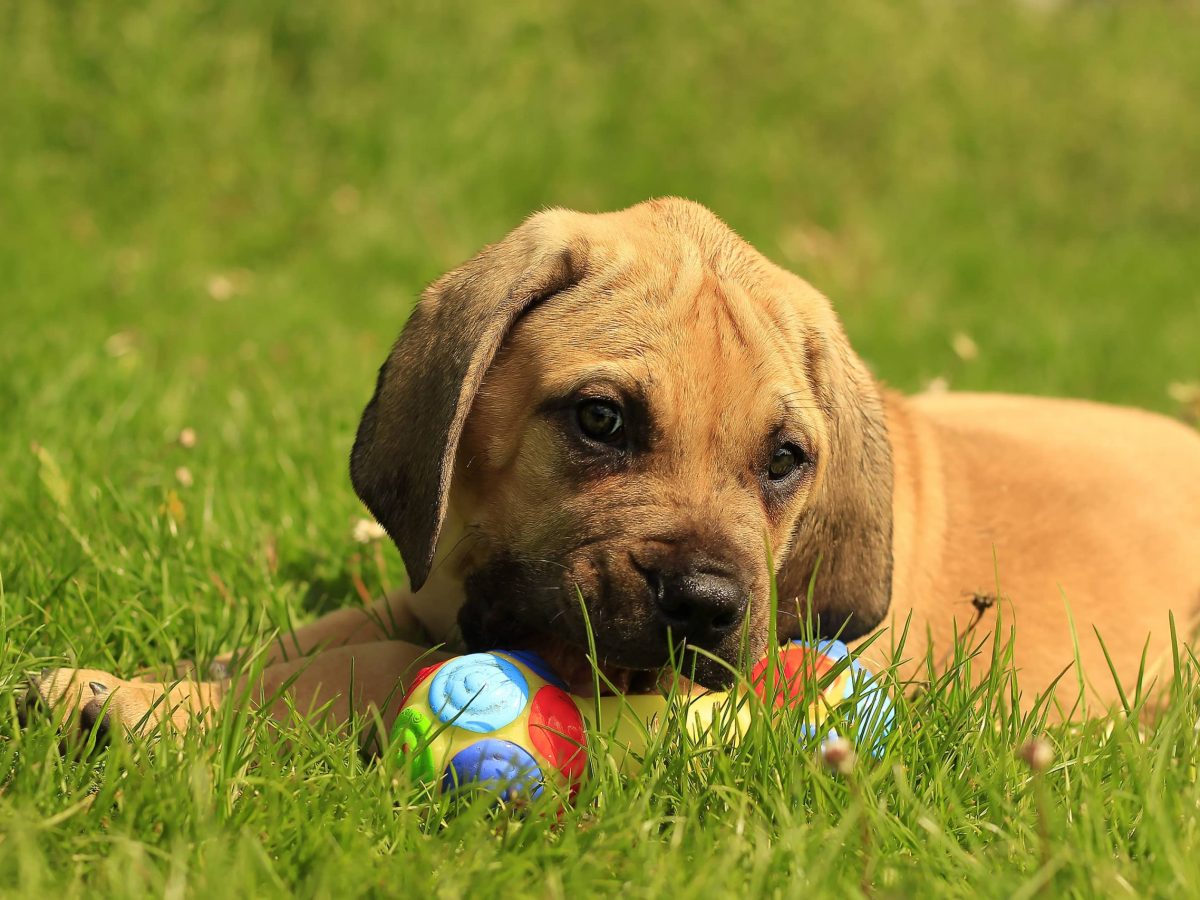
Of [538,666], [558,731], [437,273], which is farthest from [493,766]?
[437,273]

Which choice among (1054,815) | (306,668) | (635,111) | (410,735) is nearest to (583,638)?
(410,735)

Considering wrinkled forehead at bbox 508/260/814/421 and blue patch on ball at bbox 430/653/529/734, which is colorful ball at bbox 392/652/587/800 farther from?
wrinkled forehead at bbox 508/260/814/421

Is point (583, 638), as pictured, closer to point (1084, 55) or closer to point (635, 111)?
point (635, 111)

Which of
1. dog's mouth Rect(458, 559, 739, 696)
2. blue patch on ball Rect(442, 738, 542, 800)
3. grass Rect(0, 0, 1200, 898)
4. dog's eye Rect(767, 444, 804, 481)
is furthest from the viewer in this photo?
dog's eye Rect(767, 444, 804, 481)

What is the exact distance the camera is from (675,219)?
3783 mm

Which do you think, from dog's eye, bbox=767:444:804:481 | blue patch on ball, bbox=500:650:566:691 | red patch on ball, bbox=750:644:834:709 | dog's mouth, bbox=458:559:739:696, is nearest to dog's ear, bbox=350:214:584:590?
dog's mouth, bbox=458:559:739:696

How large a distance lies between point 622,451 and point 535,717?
2.25ft

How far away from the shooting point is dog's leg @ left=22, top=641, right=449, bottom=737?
2.85 meters

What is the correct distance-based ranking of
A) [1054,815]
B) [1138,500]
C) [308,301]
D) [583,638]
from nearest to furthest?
[1054,815] < [583,638] < [1138,500] < [308,301]

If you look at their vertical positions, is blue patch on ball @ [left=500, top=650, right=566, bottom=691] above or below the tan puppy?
below

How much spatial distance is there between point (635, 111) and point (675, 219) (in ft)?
25.8

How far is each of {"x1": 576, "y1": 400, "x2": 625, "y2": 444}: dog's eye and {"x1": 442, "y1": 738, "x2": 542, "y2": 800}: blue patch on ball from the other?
79 centimetres

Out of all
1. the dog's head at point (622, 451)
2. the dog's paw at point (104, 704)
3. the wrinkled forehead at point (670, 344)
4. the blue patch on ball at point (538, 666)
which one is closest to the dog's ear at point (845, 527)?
the dog's head at point (622, 451)

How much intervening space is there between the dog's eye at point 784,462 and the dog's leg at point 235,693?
0.99 m
